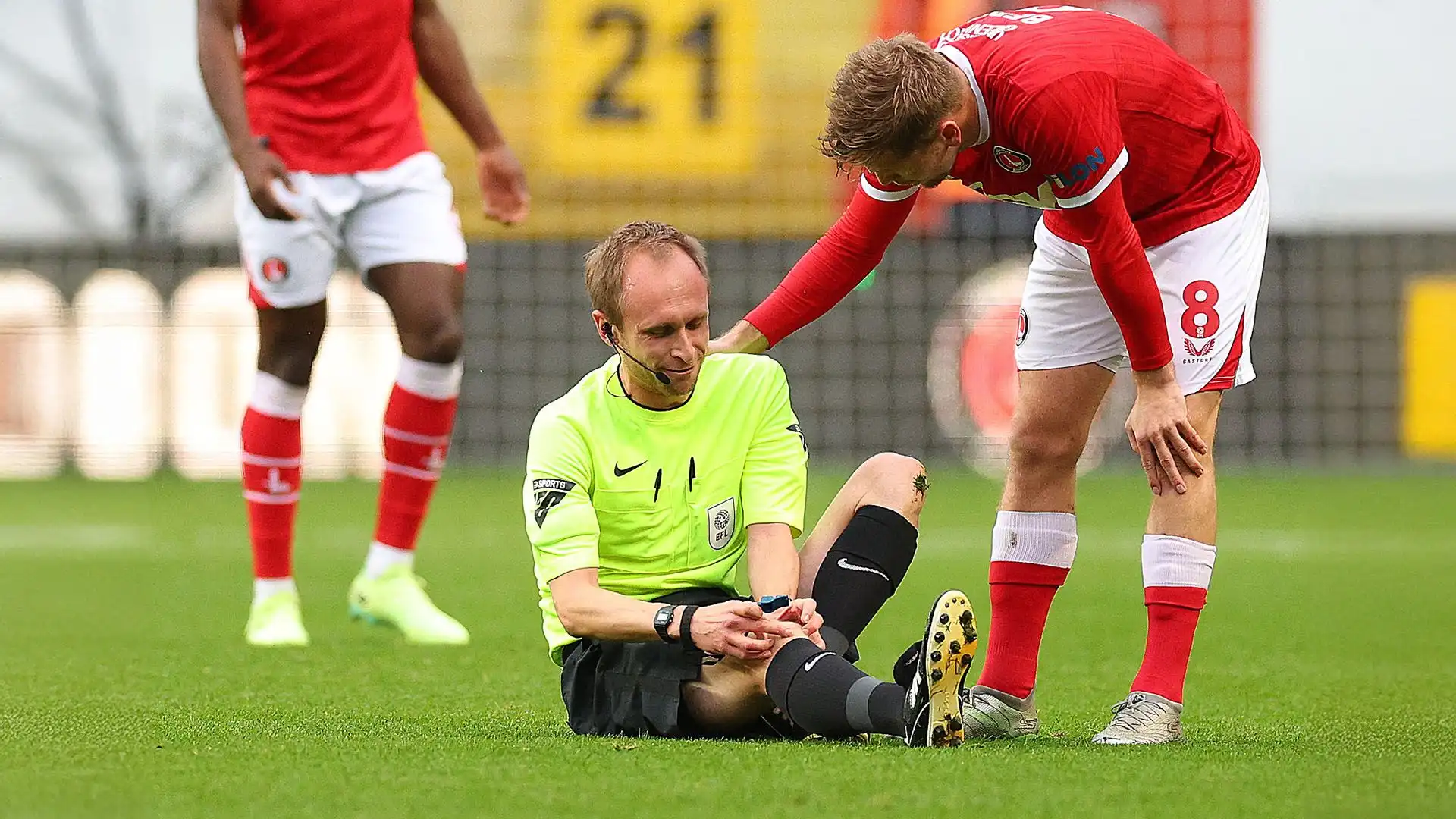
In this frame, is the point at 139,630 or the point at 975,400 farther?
the point at 975,400

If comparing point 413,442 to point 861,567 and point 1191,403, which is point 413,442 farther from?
point 1191,403

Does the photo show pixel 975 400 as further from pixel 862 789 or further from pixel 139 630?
pixel 862 789

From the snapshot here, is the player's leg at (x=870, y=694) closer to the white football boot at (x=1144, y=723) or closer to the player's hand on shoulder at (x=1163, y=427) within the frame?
the white football boot at (x=1144, y=723)

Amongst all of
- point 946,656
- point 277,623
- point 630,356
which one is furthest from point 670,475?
point 277,623

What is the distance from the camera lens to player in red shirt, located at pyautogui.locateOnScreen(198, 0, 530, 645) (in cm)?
529

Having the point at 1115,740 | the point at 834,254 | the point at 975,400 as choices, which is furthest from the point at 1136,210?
the point at 975,400

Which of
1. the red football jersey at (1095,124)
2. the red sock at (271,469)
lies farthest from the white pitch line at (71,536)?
the red football jersey at (1095,124)

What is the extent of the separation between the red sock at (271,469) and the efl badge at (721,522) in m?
2.16

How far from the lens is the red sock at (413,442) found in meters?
5.39

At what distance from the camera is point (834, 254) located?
12.7 feet

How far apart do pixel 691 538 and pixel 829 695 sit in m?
0.42

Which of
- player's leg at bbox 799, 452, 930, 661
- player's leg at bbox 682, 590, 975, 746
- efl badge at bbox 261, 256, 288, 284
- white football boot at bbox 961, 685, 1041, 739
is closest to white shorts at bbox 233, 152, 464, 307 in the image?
efl badge at bbox 261, 256, 288, 284

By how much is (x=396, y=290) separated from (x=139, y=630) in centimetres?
129

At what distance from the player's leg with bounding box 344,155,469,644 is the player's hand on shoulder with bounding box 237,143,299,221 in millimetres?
287
